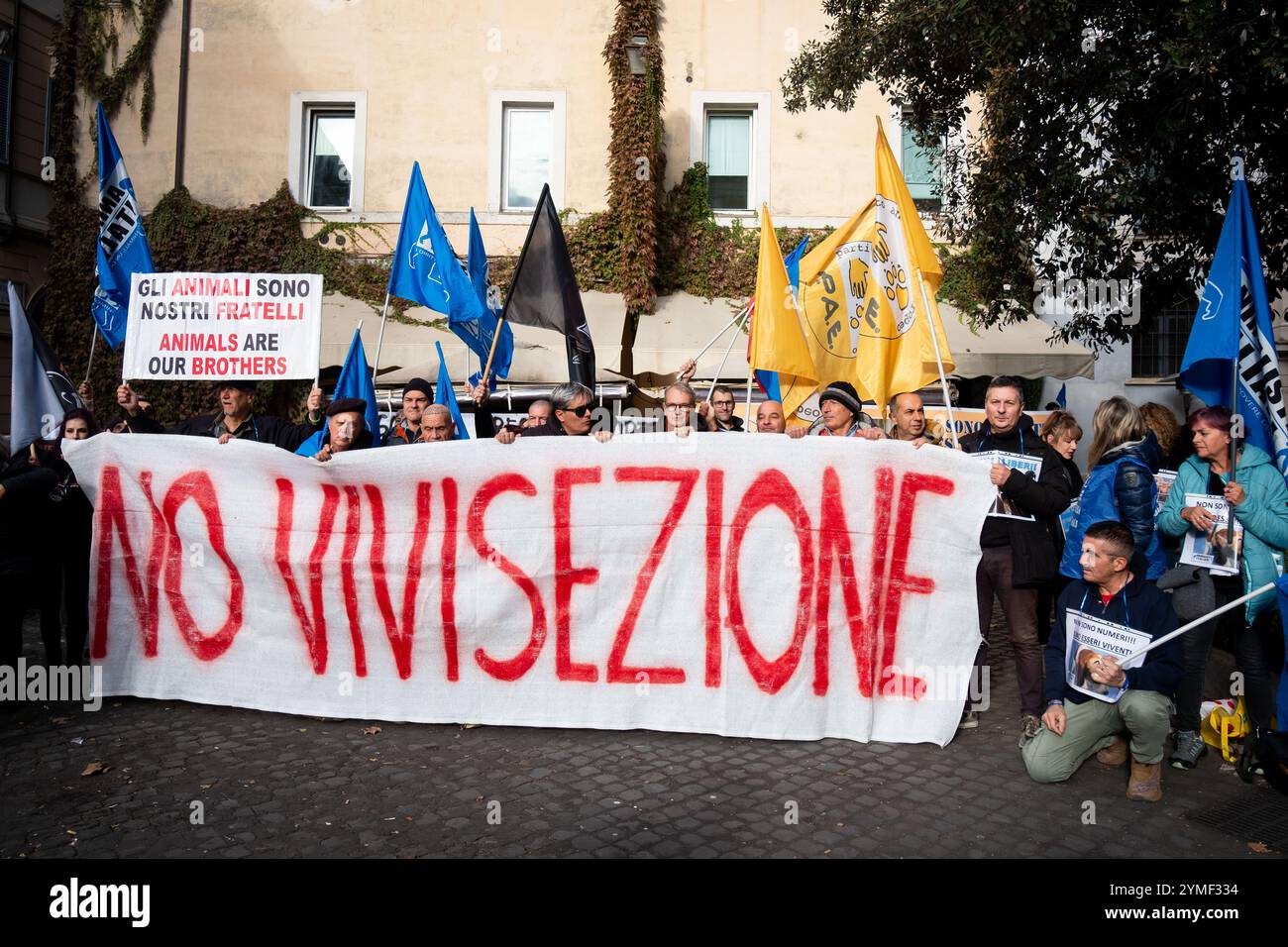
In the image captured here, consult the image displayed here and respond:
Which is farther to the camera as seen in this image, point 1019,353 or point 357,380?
point 1019,353

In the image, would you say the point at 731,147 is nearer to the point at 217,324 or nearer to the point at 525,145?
the point at 525,145

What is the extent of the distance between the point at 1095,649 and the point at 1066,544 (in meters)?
1.07

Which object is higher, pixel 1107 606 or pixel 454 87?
pixel 454 87

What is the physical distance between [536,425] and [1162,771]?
4.00 meters

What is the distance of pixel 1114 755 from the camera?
4.72 metres

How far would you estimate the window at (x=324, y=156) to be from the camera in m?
14.5

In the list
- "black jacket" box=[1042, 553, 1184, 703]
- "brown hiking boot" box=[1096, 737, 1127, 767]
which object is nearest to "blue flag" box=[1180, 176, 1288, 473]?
"black jacket" box=[1042, 553, 1184, 703]

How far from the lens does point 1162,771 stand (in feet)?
15.3

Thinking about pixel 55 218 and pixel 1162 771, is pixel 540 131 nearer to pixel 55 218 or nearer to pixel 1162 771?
pixel 55 218

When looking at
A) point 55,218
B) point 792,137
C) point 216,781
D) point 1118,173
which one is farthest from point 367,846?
point 55,218

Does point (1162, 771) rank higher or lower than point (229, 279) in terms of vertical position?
lower

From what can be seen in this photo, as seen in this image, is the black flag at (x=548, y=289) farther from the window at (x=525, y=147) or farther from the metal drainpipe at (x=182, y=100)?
the metal drainpipe at (x=182, y=100)

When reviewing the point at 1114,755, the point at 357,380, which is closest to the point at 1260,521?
the point at 1114,755

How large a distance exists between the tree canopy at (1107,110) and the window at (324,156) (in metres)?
8.35
